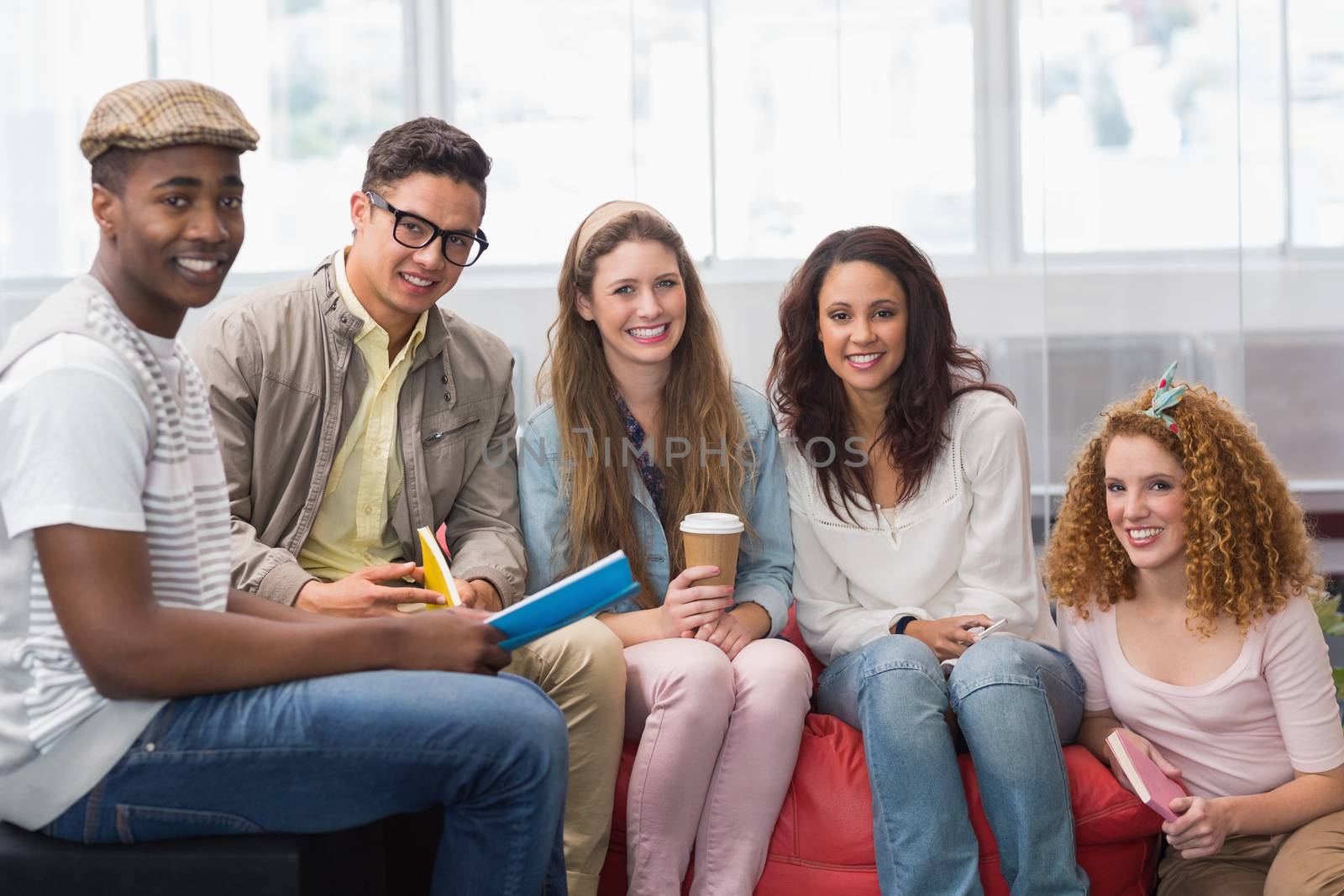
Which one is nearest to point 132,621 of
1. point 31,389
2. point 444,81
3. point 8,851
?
point 31,389

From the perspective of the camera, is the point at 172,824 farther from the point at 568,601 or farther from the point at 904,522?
the point at 904,522

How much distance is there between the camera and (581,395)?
91.8 inches

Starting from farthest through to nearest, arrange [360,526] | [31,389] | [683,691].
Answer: [360,526]
[683,691]
[31,389]

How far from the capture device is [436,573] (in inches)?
74.7

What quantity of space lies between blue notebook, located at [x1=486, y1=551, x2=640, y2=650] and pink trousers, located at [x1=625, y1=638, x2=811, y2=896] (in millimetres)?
524

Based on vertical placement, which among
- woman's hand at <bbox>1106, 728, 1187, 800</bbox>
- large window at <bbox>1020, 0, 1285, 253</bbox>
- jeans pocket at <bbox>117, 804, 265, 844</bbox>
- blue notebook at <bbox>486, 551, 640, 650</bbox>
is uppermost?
large window at <bbox>1020, 0, 1285, 253</bbox>

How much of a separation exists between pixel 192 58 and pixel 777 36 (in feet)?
5.28

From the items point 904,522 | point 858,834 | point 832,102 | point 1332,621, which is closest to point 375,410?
point 904,522

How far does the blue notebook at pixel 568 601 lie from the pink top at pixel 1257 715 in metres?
0.98

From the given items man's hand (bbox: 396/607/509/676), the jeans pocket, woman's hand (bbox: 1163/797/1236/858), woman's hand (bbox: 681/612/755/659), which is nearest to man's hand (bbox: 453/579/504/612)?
woman's hand (bbox: 681/612/755/659)

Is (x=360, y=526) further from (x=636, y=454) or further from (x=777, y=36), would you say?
(x=777, y=36)

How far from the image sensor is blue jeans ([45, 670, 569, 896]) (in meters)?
1.35

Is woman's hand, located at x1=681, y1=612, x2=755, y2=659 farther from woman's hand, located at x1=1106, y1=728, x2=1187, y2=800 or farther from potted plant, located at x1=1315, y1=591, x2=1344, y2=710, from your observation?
potted plant, located at x1=1315, y1=591, x2=1344, y2=710

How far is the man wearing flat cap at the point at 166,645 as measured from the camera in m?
1.27
